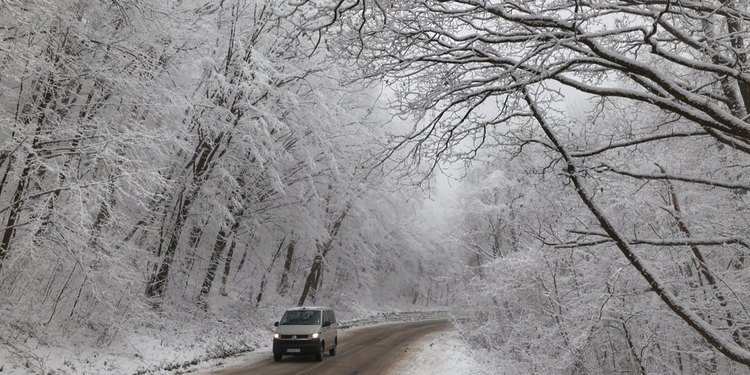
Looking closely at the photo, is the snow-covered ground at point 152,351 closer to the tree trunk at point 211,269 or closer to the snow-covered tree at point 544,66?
the tree trunk at point 211,269

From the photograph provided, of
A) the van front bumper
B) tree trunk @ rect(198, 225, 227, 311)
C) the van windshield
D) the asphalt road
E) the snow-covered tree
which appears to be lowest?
the asphalt road

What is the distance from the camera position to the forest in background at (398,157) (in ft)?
12.7

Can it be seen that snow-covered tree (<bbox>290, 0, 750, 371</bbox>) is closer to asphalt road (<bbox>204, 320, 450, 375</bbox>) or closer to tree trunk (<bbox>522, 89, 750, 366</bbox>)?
tree trunk (<bbox>522, 89, 750, 366</bbox>)

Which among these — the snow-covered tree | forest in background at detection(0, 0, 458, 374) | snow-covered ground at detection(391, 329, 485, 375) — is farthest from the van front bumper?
the snow-covered tree

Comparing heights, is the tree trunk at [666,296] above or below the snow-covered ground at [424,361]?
above

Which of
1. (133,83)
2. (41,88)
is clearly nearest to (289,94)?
(133,83)

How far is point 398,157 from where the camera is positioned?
23.8ft

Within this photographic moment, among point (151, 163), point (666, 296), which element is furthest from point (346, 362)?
point (666, 296)

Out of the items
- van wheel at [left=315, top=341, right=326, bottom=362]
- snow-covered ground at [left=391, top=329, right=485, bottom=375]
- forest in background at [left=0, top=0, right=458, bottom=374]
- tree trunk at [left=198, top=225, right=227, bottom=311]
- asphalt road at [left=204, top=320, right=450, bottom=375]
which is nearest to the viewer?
forest in background at [left=0, top=0, right=458, bottom=374]

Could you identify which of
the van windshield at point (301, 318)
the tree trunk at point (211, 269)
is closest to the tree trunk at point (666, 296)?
the van windshield at point (301, 318)

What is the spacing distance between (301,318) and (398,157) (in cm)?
952

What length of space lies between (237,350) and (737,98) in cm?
1459

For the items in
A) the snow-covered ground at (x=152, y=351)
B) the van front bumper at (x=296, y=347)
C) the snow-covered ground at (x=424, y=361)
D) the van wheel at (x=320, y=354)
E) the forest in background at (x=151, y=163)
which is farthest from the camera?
the van wheel at (x=320, y=354)

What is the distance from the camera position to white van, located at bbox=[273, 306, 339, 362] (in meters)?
13.3
